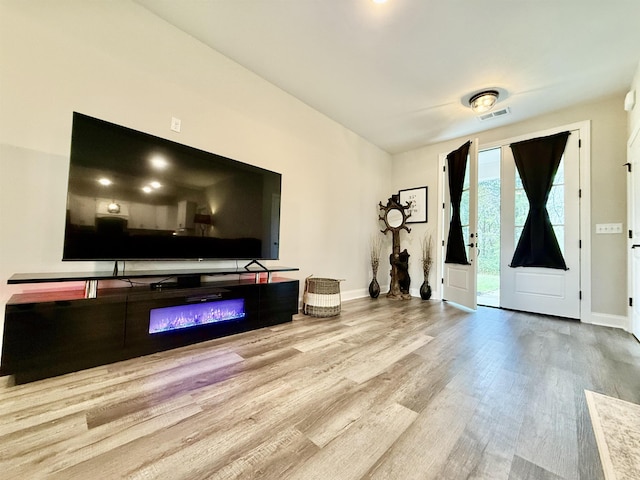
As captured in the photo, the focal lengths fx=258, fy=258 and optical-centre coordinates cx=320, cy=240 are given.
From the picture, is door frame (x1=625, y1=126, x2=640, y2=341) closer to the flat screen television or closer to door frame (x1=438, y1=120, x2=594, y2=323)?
door frame (x1=438, y1=120, x2=594, y2=323)

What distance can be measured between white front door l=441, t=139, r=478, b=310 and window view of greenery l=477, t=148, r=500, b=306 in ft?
1.74

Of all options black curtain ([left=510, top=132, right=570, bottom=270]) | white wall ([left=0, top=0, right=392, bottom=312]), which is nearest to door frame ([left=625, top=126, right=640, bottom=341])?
black curtain ([left=510, top=132, right=570, bottom=270])

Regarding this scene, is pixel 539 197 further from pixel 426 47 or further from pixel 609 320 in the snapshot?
pixel 426 47

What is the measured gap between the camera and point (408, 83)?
104 inches

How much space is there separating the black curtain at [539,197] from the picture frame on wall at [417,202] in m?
1.24

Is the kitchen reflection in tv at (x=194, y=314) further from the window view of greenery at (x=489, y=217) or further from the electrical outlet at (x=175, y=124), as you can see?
the window view of greenery at (x=489, y=217)

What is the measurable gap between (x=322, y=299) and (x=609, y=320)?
300 centimetres

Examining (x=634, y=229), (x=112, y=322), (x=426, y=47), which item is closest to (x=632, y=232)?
(x=634, y=229)

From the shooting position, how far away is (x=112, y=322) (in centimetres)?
152

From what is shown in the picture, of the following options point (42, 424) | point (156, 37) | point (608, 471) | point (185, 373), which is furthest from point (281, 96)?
point (608, 471)

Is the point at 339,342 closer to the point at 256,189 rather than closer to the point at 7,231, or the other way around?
the point at 256,189

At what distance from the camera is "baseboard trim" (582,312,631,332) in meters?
2.60

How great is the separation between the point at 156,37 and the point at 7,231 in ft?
5.51

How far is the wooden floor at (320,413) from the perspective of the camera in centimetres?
86
